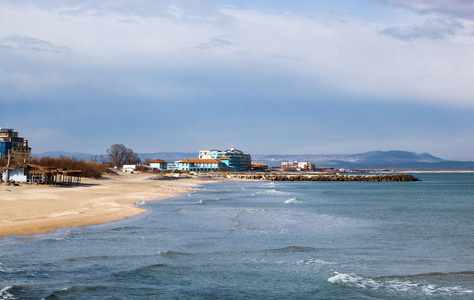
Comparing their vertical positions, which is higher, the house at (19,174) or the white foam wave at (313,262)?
the house at (19,174)

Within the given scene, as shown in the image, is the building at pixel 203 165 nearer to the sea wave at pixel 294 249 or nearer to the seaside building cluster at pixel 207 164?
the seaside building cluster at pixel 207 164

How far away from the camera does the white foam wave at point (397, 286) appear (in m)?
12.0

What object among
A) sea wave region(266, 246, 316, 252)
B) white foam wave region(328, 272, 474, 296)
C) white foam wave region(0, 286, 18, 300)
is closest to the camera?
white foam wave region(0, 286, 18, 300)

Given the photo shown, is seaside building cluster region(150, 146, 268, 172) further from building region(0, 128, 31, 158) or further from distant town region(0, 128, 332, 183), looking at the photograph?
building region(0, 128, 31, 158)

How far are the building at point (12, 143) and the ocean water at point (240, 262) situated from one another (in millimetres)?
95649

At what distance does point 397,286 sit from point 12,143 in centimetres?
11390

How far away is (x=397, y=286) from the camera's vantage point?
496 inches

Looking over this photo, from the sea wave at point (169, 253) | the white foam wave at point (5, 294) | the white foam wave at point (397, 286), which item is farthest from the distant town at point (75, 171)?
the white foam wave at point (397, 286)

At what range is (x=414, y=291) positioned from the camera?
1213cm

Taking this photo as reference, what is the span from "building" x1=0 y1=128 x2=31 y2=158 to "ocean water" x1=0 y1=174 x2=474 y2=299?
95649 mm

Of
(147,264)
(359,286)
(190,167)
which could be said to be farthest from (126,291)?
(190,167)

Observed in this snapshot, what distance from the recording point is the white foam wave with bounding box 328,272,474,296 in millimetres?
12039

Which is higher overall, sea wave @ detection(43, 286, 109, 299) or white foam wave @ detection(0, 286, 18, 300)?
white foam wave @ detection(0, 286, 18, 300)

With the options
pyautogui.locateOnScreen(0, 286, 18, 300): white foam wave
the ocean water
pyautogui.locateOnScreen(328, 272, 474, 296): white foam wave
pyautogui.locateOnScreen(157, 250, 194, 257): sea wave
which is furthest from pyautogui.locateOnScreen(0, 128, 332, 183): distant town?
pyautogui.locateOnScreen(328, 272, 474, 296): white foam wave
